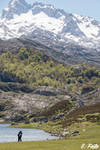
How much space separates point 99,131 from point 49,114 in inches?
4089

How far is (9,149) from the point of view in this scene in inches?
1864

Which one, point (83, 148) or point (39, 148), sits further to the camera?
point (39, 148)

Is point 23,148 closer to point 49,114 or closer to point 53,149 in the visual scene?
point 53,149

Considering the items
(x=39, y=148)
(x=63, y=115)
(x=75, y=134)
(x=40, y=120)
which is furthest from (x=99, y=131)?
(x=40, y=120)

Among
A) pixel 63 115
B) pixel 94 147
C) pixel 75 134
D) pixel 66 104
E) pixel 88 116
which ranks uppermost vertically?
pixel 66 104

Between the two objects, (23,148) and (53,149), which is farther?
(23,148)

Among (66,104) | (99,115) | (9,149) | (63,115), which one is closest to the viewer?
(9,149)

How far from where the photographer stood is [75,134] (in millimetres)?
83062

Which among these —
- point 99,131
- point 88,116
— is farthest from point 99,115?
point 99,131

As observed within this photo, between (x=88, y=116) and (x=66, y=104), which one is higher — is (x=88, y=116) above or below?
below

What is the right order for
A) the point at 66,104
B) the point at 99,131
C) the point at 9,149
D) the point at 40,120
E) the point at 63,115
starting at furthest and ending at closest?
1. the point at 66,104
2. the point at 40,120
3. the point at 63,115
4. the point at 99,131
5. the point at 9,149

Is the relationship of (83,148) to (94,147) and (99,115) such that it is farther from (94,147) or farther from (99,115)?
(99,115)

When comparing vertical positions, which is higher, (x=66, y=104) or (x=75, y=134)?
(x=66, y=104)

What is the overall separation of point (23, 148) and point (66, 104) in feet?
476
